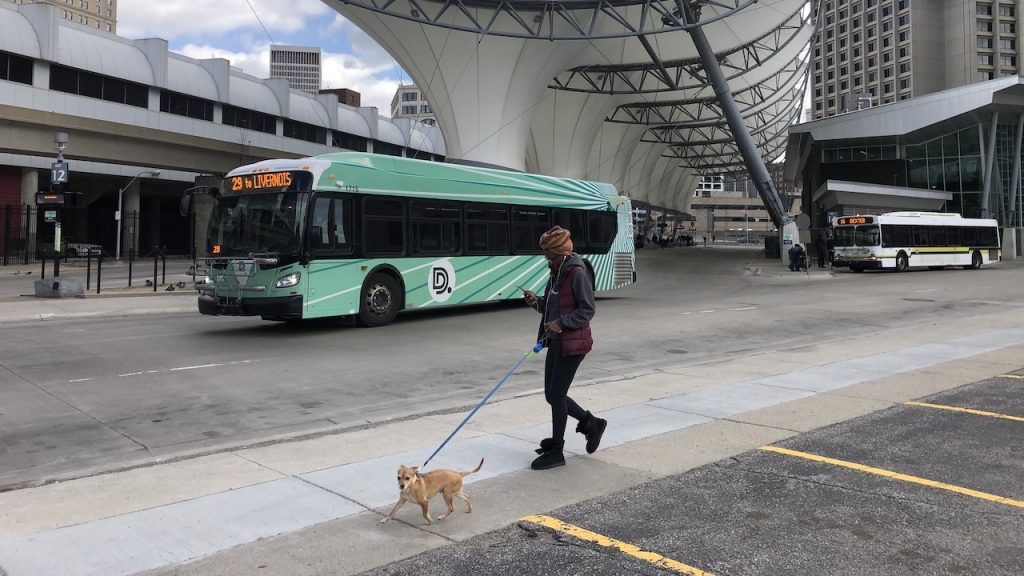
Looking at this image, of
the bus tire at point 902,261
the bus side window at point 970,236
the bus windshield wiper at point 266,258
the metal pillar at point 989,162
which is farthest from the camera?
the metal pillar at point 989,162

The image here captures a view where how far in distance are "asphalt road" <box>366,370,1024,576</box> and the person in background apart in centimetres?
77

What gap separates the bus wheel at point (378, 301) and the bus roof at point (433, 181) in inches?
73.3

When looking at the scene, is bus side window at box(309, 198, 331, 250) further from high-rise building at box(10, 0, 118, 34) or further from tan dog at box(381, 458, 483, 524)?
high-rise building at box(10, 0, 118, 34)

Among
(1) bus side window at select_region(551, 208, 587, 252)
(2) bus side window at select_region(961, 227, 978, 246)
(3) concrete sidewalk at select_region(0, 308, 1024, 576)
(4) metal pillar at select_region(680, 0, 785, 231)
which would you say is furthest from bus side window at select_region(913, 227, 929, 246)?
(3) concrete sidewalk at select_region(0, 308, 1024, 576)

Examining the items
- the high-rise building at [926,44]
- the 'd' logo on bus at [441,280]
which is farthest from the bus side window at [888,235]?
the high-rise building at [926,44]

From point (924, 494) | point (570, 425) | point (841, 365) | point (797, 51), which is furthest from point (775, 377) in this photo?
point (797, 51)

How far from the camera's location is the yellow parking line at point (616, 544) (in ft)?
11.9

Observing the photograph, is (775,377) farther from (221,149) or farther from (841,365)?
(221,149)

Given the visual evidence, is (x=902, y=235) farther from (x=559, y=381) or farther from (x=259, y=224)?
(x=559, y=381)

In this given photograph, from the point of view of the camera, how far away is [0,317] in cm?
1548

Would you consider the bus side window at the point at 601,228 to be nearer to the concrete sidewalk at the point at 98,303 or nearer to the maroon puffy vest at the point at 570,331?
the concrete sidewalk at the point at 98,303

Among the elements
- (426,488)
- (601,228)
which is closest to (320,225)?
(601,228)

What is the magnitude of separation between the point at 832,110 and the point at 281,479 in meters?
149

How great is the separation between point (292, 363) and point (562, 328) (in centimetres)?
664
